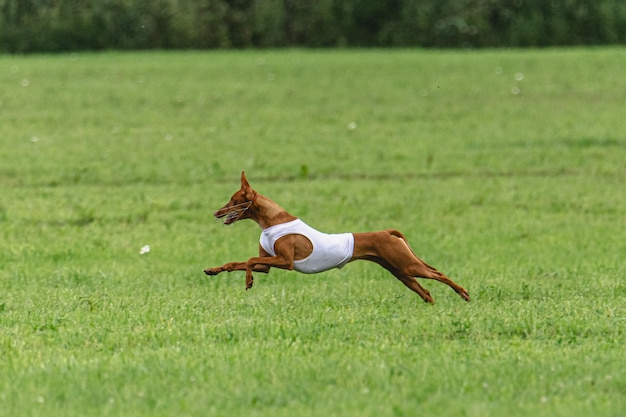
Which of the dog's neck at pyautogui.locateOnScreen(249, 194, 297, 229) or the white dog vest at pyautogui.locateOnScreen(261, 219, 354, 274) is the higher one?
the dog's neck at pyautogui.locateOnScreen(249, 194, 297, 229)

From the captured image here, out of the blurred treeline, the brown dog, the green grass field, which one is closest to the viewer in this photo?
the green grass field

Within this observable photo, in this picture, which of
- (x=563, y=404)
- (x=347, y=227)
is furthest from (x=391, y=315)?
(x=347, y=227)

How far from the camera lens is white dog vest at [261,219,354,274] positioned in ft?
24.3

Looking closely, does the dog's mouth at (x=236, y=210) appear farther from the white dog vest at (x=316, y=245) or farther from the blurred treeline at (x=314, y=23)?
the blurred treeline at (x=314, y=23)

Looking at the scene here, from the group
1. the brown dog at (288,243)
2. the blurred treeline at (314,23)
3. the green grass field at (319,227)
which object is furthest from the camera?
the blurred treeline at (314,23)

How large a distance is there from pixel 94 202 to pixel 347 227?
291 cm

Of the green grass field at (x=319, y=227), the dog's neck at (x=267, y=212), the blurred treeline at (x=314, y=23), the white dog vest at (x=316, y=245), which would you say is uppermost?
the dog's neck at (x=267, y=212)

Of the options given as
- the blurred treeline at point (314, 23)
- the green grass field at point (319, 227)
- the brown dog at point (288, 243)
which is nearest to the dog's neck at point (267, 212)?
the brown dog at point (288, 243)

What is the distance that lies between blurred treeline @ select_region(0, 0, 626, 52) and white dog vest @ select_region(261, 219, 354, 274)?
83.3ft

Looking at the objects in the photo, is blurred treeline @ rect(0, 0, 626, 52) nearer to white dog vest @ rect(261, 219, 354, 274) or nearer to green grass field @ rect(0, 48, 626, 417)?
green grass field @ rect(0, 48, 626, 417)

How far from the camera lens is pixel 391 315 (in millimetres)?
7430

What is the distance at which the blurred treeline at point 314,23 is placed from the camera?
31922 mm

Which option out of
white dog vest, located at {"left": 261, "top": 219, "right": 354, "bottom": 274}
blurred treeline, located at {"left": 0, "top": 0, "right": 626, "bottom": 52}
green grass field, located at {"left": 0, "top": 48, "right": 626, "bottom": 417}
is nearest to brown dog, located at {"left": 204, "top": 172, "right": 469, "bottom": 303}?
white dog vest, located at {"left": 261, "top": 219, "right": 354, "bottom": 274}

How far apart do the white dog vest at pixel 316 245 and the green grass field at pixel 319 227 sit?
0.33 m
